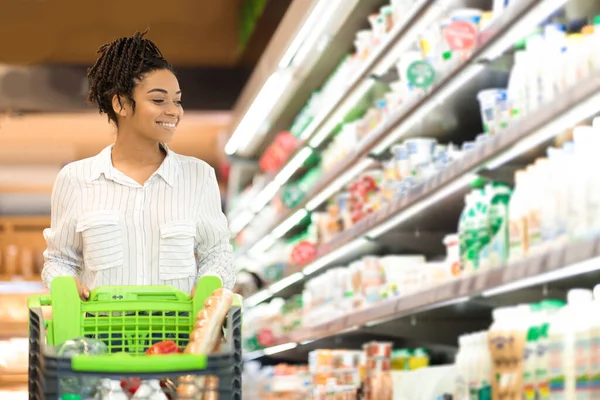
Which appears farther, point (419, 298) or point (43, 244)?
point (43, 244)

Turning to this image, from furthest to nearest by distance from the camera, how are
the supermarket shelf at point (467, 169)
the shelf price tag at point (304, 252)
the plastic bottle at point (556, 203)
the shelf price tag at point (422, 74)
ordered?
1. the shelf price tag at point (304, 252)
2. the shelf price tag at point (422, 74)
3. the plastic bottle at point (556, 203)
4. the supermarket shelf at point (467, 169)

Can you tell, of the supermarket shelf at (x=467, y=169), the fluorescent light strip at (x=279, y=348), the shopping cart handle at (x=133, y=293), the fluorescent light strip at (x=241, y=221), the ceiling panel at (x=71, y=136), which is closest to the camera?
the shopping cart handle at (x=133, y=293)

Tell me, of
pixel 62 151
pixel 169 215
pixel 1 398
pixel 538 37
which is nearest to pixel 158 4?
pixel 62 151

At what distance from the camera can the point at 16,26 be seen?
32.8 ft

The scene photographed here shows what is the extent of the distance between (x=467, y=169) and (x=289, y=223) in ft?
12.6

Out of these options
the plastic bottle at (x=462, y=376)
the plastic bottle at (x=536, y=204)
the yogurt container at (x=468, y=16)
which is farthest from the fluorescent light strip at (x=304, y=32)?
the plastic bottle at (x=536, y=204)

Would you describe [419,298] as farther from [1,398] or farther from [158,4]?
[158,4]

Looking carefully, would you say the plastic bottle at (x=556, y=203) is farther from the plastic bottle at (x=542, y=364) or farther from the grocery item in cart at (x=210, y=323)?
the grocery item in cart at (x=210, y=323)

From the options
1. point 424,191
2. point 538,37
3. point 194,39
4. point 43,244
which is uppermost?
point 194,39

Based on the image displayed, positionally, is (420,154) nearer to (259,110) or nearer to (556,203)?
(556,203)

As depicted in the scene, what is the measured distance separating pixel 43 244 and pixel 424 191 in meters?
7.92

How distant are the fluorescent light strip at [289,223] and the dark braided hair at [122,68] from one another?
4.15m

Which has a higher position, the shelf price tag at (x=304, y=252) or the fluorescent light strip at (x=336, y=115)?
the fluorescent light strip at (x=336, y=115)

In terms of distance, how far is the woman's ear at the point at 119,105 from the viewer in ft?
8.31
